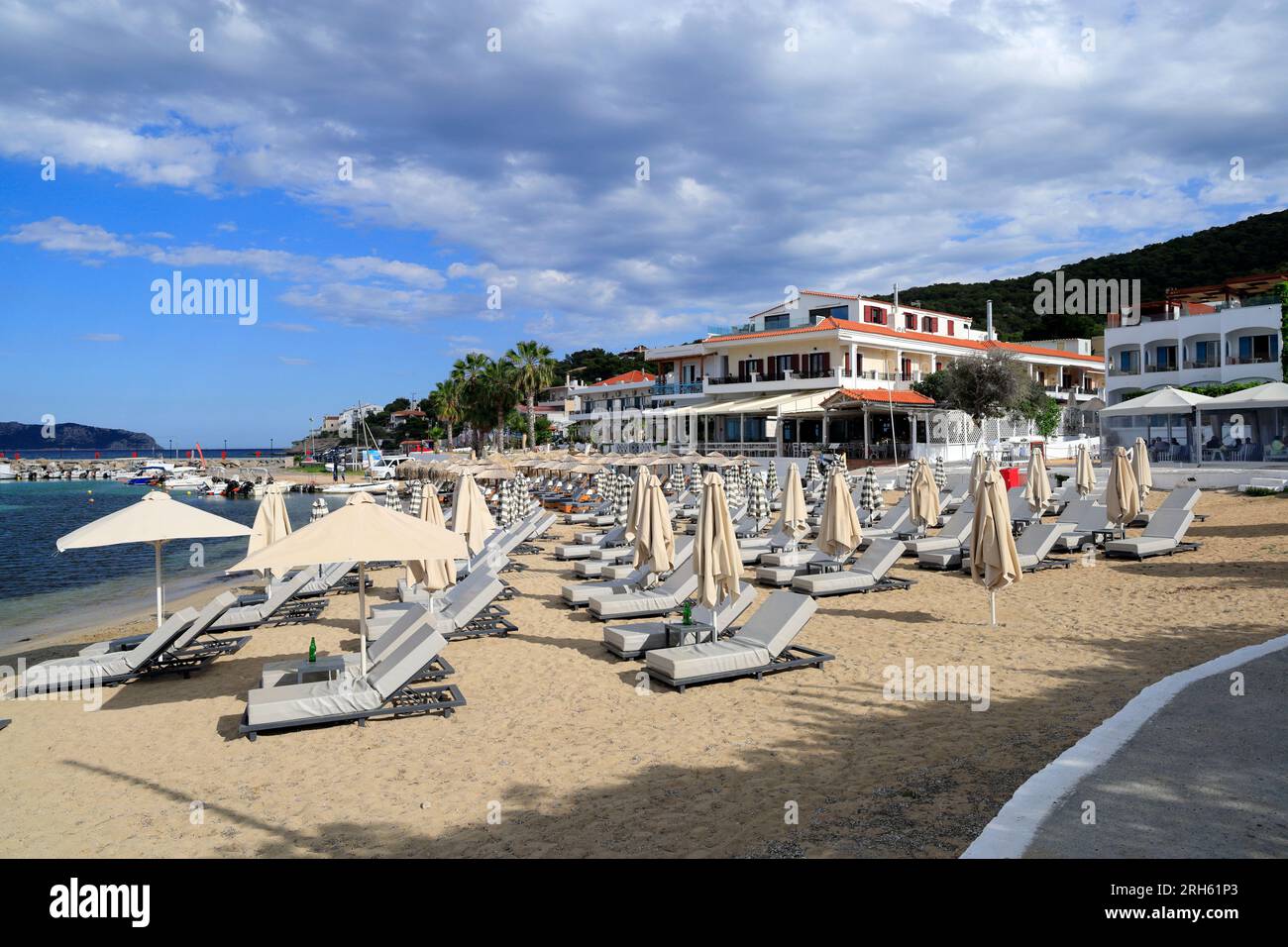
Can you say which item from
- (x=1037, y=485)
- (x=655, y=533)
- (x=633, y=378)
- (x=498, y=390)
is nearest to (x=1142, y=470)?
(x=1037, y=485)

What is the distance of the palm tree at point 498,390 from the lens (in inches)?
2179

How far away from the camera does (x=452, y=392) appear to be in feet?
206

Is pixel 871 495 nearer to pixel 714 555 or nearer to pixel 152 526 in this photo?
pixel 714 555

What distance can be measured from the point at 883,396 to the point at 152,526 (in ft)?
110

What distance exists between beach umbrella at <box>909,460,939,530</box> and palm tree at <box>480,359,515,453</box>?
1637 inches

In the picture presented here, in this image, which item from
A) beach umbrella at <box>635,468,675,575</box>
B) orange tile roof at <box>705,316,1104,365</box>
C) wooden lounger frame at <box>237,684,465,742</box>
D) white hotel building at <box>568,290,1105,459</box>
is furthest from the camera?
orange tile roof at <box>705,316,1104,365</box>

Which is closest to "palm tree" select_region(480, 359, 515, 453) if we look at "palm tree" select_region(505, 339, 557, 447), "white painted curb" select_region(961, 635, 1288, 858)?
"palm tree" select_region(505, 339, 557, 447)

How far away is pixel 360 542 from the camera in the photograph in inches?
287

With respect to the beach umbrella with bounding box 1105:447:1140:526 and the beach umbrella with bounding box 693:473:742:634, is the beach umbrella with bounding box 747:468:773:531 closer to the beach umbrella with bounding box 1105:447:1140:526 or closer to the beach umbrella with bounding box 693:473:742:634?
the beach umbrella with bounding box 1105:447:1140:526

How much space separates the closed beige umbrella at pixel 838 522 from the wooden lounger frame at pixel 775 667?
4.29 m

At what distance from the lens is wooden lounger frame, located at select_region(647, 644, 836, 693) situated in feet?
27.0

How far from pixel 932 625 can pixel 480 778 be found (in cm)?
684
